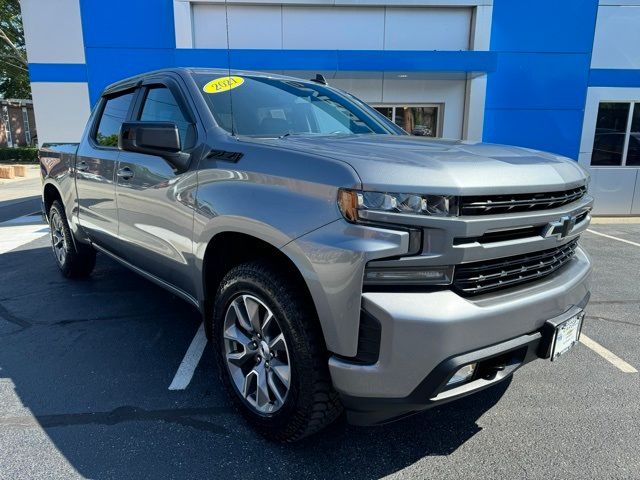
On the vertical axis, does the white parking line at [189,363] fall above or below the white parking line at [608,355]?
above

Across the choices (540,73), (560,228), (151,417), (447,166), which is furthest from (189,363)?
(540,73)

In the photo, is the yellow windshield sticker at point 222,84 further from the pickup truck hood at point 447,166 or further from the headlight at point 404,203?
the headlight at point 404,203

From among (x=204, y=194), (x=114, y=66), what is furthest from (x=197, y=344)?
(x=114, y=66)

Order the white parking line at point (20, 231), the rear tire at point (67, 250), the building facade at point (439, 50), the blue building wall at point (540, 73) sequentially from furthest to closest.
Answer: the blue building wall at point (540, 73), the building facade at point (439, 50), the white parking line at point (20, 231), the rear tire at point (67, 250)

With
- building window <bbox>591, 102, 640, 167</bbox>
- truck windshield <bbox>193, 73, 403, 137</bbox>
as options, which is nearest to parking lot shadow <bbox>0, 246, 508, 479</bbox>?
truck windshield <bbox>193, 73, 403, 137</bbox>

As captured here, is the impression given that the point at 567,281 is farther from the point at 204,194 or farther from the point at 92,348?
the point at 92,348

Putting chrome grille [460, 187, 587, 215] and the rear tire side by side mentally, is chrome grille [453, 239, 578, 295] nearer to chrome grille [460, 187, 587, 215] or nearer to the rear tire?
chrome grille [460, 187, 587, 215]

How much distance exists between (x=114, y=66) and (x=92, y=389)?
31.3ft

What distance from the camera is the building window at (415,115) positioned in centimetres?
1138

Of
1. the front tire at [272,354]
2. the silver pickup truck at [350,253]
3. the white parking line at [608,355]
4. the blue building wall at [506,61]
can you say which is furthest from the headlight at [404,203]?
the blue building wall at [506,61]

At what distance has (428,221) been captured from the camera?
183 centimetres

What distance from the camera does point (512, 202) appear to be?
6.63ft

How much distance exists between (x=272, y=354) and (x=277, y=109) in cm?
166

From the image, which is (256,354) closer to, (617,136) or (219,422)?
(219,422)
